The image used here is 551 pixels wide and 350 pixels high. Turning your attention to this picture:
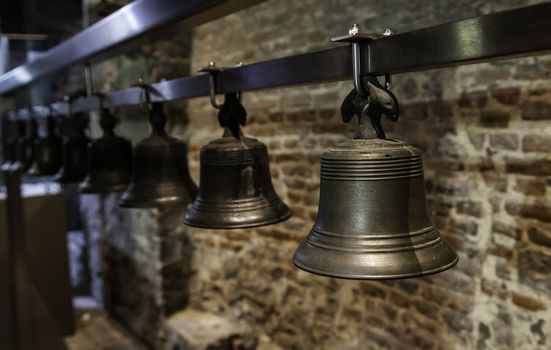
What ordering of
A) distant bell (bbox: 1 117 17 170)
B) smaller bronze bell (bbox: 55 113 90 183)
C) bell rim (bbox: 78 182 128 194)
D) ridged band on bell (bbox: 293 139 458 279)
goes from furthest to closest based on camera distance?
distant bell (bbox: 1 117 17 170), smaller bronze bell (bbox: 55 113 90 183), bell rim (bbox: 78 182 128 194), ridged band on bell (bbox: 293 139 458 279)

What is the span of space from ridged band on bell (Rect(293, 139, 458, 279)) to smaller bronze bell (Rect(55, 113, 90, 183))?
1784mm

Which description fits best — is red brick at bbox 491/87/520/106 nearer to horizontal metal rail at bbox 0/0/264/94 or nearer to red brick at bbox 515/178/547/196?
red brick at bbox 515/178/547/196

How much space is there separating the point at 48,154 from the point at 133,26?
1.28 metres

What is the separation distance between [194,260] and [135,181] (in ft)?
6.66

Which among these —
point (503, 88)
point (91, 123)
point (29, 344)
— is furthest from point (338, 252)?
point (91, 123)

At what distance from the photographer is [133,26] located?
6.28 ft

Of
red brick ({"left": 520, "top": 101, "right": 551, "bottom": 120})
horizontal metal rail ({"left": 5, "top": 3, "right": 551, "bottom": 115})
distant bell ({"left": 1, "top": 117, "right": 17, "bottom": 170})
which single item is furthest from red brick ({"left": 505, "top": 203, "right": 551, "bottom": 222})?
distant bell ({"left": 1, "top": 117, "right": 17, "bottom": 170})

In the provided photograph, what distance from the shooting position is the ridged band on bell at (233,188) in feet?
5.11

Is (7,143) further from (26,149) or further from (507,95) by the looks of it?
(507,95)

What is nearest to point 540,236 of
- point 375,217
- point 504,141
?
point 504,141

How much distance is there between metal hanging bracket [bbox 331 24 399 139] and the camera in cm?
111

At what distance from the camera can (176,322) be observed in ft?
12.1

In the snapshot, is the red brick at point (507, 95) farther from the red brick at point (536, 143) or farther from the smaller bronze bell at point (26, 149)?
the smaller bronze bell at point (26, 149)

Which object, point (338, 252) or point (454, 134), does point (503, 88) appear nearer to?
point (454, 134)
